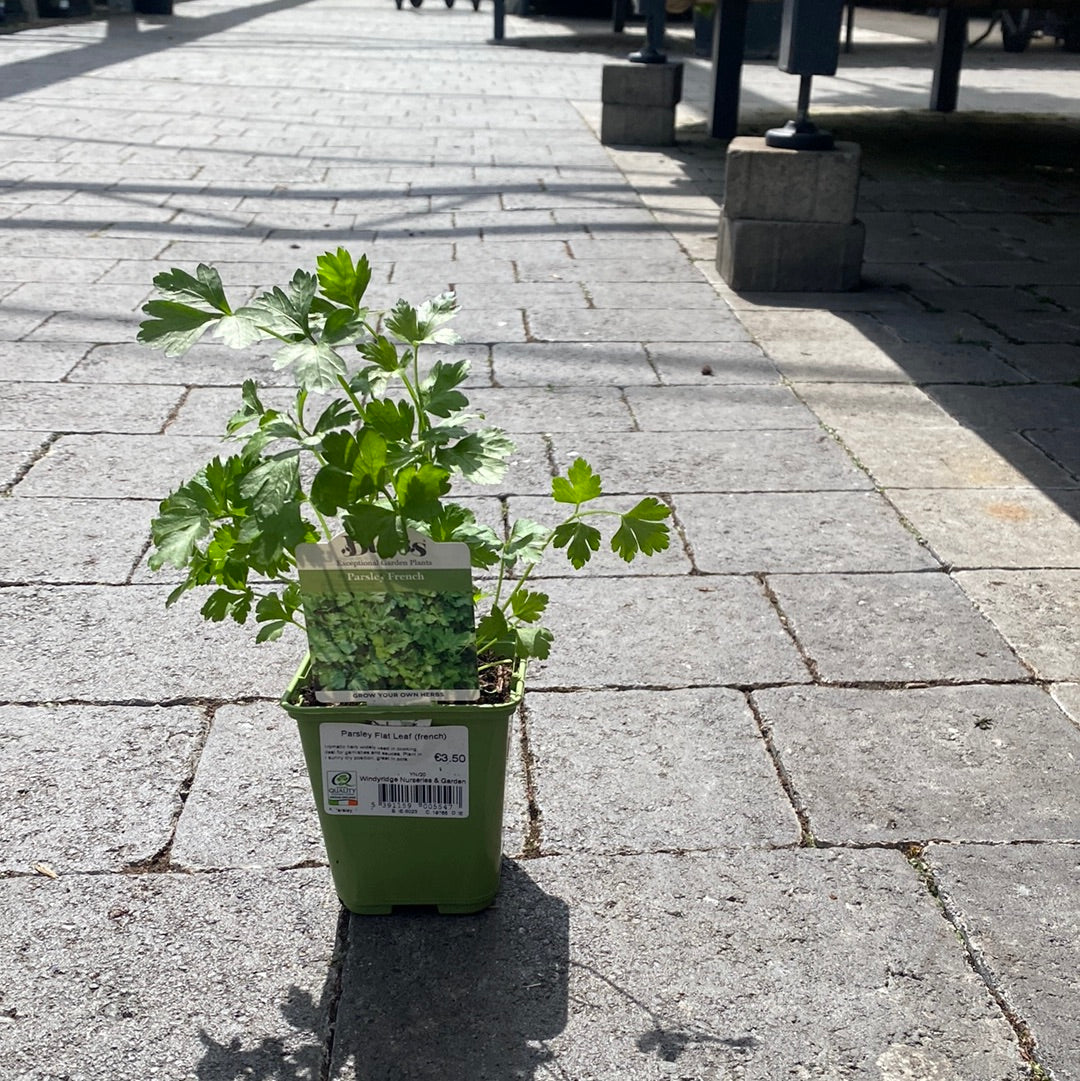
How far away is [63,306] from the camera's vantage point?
569cm

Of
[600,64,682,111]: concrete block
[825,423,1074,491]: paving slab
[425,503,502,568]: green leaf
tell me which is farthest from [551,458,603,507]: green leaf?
[600,64,682,111]: concrete block

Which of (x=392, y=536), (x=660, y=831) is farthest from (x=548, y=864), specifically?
(x=392, y=536)

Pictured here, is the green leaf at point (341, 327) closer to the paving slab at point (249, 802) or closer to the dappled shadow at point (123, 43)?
the paving slab at point (249, 802)

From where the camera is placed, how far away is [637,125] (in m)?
10.0

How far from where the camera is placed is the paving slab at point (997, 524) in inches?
138

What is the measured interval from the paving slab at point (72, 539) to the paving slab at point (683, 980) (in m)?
1.57

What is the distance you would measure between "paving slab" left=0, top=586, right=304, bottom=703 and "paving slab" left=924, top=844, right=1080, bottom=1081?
55.6 inches

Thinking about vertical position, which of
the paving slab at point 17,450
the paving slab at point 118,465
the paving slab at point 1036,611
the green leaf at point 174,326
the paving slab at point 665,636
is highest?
the green leaf at point 174,326

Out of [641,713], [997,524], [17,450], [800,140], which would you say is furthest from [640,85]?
[641,713]

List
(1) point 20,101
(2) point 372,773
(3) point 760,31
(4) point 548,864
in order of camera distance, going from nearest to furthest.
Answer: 1. (2) point 372,773
2. (4) point 548,864
3. (1) point 20,101
4. (3) point 760,31

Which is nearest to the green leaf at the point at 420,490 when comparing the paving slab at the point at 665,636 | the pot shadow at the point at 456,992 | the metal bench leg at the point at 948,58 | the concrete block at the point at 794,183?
the pot shadow at the point at 456,992

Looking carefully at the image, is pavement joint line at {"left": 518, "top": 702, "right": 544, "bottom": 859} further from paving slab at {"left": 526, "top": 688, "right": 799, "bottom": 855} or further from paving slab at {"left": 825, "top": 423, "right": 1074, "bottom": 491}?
paving slab at {"left": 825, "top": 423, "right": 1074, "bottom": 491}

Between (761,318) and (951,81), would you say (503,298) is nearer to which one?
(761,318)

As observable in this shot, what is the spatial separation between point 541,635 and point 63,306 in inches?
168
